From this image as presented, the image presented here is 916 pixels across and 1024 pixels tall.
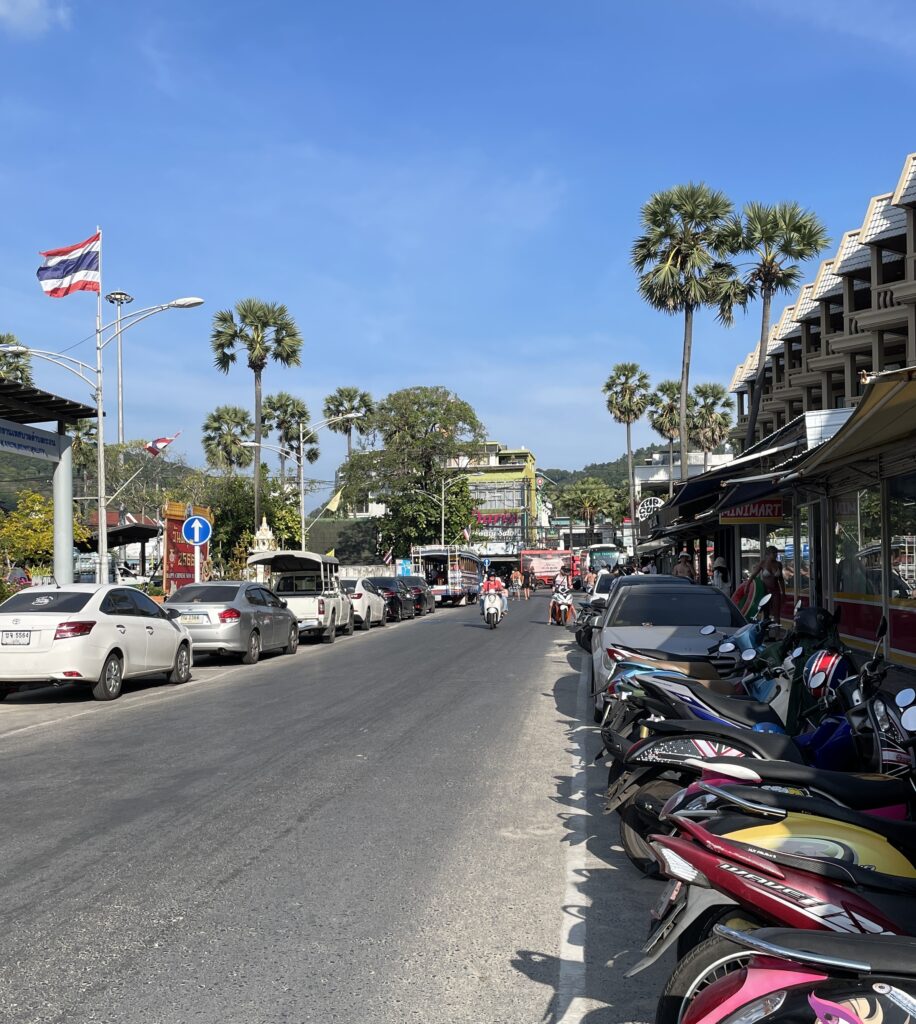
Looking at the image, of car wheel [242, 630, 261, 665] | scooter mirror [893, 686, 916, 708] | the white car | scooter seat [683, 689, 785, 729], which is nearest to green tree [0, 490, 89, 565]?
car wheel [242, 630, 261, 665]

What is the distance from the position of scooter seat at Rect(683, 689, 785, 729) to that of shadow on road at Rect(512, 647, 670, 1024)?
1.12 meters

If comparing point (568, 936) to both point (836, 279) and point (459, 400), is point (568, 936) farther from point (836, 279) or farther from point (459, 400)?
point (459, 400)

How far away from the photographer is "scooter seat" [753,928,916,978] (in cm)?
299

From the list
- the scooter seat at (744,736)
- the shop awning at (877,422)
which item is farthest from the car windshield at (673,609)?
the scooter seat at (744,736)

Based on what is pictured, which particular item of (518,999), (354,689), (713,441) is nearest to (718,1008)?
(518,999)

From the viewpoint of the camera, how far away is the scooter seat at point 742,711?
263 inches

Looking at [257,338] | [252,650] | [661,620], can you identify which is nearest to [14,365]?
[257,338]

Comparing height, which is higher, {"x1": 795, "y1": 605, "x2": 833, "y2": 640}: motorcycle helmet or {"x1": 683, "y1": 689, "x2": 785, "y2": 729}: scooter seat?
{"x1": 795, "y1": 605, "x2": 833, "y2": 640}: motorcycle helmet

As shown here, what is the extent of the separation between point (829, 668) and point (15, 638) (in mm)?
10912

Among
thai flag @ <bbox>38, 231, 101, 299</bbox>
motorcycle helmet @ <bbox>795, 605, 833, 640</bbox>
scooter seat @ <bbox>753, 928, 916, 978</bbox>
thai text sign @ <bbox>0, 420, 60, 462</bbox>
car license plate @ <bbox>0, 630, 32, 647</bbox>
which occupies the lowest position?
scooter seat @ <bbox>753, 928, 916, 978</bbox>

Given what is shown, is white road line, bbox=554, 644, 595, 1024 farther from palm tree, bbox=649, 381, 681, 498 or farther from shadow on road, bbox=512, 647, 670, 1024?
palm tree, bbox=649, 381, 681, 498

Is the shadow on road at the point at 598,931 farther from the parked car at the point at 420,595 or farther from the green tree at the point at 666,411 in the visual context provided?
the green tree at the point at 666,411

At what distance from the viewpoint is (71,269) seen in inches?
978

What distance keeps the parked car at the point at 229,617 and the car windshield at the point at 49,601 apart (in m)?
4.02
